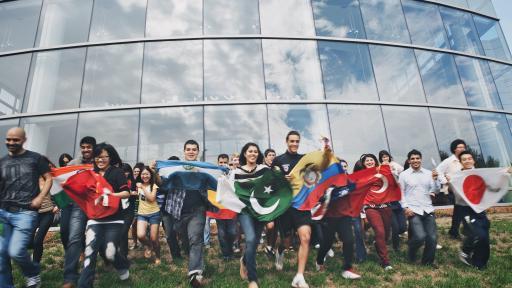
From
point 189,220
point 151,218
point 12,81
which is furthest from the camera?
point 12,81

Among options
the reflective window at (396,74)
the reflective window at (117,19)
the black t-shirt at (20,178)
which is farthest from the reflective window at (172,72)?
the reflective window at (396,74)

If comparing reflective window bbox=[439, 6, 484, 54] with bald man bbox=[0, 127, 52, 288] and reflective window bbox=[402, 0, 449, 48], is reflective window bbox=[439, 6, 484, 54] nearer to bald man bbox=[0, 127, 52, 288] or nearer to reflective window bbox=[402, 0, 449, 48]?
reflective window bbox=[402, 0, 449, 48]

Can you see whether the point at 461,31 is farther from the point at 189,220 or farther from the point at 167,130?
the point at 189,220

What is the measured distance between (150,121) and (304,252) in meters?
8.38

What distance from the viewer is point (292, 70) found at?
11867 mm

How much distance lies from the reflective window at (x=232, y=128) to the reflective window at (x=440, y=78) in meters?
7.50

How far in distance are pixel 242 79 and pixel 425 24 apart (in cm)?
945

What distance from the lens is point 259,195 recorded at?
460 centimetres

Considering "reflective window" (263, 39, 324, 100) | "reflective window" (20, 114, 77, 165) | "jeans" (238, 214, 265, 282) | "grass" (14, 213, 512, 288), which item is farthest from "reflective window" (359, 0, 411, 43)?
"reflective window" (20, 114, 77, 165)

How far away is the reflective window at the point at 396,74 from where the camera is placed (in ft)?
39.8

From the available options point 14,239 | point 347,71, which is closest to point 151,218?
point 14,239

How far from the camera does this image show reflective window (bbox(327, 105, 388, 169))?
1081 cm

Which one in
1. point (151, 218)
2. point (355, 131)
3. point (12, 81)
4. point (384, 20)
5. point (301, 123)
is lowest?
point (151, 218)

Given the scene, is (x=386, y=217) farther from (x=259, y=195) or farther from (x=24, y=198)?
(x=24, y=198)
